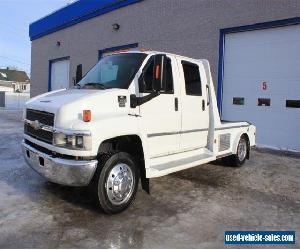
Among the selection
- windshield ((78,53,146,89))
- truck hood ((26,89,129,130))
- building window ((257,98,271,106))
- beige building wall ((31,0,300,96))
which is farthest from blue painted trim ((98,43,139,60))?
truck hood ((26,89,129,130))

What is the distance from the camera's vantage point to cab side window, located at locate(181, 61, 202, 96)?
6.41m

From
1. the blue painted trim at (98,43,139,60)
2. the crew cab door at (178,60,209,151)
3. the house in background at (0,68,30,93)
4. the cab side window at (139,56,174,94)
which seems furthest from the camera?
the house in background at (0,68,30,93)

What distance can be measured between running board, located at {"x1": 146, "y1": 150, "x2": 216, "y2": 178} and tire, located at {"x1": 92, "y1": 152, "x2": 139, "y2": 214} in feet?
1.08

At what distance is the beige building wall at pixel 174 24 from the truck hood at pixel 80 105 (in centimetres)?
821

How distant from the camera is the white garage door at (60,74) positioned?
23.5 meters

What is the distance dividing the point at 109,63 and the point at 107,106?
1.38 metres

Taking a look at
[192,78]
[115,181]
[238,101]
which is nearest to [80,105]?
[115,181]

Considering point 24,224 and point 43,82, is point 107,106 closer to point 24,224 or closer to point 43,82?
point 24,224

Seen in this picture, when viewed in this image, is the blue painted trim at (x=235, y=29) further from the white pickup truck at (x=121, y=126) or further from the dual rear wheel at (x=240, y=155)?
the white pickup truck at (x=121, y=126)

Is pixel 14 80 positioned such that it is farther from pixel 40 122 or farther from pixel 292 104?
pixel 40 122

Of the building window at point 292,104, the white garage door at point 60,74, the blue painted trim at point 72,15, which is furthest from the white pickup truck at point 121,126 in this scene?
the white garage door at point 60,74

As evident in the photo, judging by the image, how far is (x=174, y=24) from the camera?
14812 millimetres

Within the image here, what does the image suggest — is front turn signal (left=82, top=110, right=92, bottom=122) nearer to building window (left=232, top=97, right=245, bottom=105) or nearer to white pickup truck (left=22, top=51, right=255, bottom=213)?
white pickup truck (left=22, top=51, right=255, bottom=213)

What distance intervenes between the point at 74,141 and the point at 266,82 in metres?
8.84
